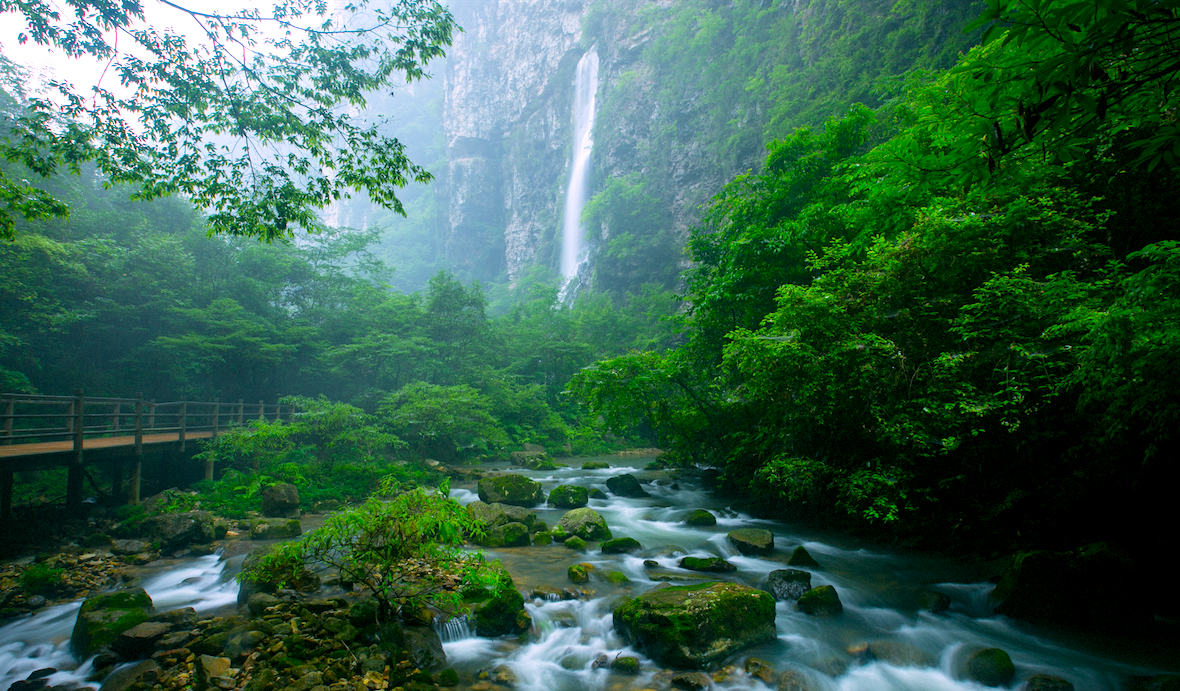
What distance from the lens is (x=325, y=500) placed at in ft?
37.3

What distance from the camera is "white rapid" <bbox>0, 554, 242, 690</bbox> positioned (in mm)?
4918

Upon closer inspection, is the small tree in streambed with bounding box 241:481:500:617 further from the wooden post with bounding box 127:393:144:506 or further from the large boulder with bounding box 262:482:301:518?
the wooden post with bounding box 127:393:144:506

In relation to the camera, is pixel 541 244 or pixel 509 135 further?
pixel 509 135

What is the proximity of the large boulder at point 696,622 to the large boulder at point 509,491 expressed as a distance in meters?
6.10

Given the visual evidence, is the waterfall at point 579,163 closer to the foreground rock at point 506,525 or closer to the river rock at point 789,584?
the foreground rock at point 506,525

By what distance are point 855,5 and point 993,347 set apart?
19.9 m

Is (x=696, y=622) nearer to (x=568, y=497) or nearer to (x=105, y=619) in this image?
(x=105, y=619)

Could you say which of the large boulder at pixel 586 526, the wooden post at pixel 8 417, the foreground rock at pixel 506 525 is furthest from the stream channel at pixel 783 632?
the wooden post at pixel 8 417

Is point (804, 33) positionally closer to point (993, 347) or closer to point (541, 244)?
point (993, 347)

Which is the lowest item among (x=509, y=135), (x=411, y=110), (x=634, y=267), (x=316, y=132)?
(x=316, y=132)

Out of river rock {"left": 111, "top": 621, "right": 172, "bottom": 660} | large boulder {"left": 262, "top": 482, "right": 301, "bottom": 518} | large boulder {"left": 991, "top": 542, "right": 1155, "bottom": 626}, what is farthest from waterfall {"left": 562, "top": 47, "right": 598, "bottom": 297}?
large boulder {"left": 991, "top": 542, "right": 1155, "bottom": 626}

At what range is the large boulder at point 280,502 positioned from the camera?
10500 mm

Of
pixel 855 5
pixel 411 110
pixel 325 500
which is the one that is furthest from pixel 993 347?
pixel 411 110

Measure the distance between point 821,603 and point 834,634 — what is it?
0.42m
